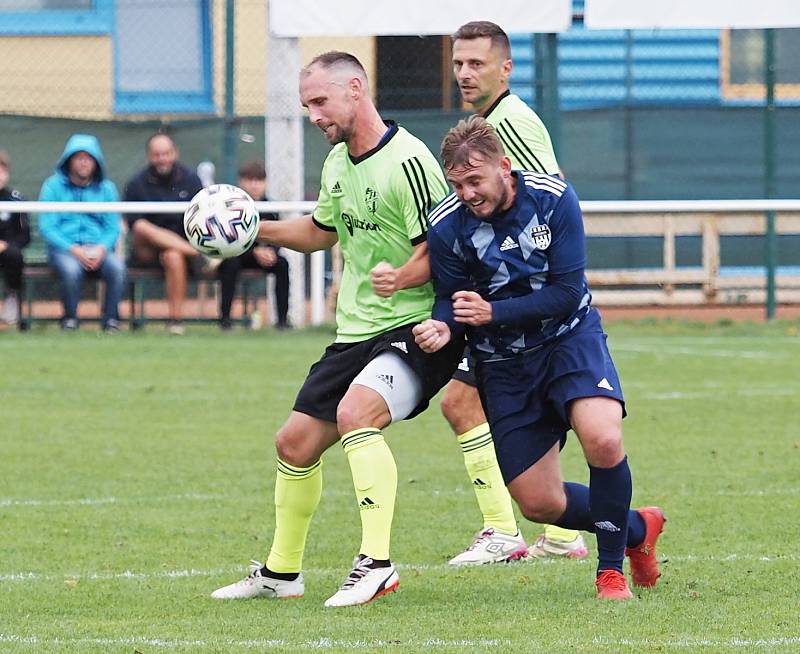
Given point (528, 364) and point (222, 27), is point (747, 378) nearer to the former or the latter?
point (528, 364)

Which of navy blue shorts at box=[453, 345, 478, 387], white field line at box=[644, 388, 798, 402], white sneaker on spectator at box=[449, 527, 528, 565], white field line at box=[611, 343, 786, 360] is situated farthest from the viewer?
white field line at box=[611, 343, 786, 360]

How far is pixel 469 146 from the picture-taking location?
538 cm

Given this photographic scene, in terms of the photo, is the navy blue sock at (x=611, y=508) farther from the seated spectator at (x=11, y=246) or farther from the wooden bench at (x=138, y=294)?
the seated spectator at (x=11, y=246)

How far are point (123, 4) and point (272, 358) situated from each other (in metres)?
6.96

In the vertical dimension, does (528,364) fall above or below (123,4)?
below

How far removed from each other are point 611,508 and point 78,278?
10.1 m

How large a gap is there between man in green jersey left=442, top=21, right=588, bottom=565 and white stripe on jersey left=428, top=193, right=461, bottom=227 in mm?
841

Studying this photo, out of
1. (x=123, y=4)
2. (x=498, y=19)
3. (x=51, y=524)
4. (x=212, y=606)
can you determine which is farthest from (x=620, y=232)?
(x=212, y=606)

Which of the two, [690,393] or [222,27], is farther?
[222,27]

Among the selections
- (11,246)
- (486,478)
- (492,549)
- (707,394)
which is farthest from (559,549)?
(11,246)

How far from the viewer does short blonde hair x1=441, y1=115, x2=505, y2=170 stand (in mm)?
5383

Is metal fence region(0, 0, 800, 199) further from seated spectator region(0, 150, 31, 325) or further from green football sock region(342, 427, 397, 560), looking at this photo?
green football sock region(342, 427, 397, 560)

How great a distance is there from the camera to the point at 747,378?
12.2 metres

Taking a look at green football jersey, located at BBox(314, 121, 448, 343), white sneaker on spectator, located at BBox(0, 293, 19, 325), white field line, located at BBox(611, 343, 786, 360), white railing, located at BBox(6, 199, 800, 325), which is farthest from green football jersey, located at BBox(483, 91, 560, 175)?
white railing, located at BBox(6, 199, 800, 325)
